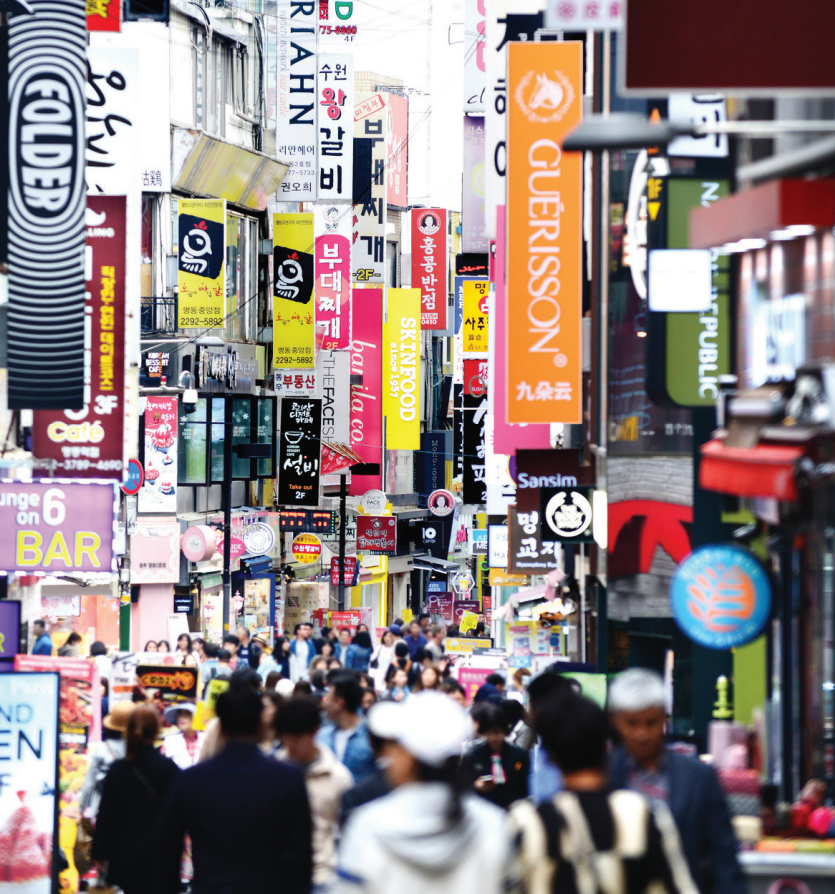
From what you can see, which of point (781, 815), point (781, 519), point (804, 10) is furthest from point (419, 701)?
point (804, 10)

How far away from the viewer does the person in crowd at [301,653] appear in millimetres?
22484

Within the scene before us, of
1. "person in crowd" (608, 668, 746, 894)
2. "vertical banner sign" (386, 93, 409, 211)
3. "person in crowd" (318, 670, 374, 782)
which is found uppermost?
"vertical banner sign" (386, 93, 409, 211)

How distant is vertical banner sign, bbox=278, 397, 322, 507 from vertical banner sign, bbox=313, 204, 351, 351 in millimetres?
3679

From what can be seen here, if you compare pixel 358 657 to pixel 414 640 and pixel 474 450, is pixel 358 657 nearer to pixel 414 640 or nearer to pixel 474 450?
pixel 414 640

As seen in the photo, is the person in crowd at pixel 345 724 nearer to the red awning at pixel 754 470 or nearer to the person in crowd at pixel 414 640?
the red awning at pixel 754 470

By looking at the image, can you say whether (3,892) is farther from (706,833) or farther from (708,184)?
(708,184)

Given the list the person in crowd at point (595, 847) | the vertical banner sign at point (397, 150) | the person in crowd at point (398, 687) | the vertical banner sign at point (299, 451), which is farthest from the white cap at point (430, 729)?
the vertical banner sign at point (397, 150)

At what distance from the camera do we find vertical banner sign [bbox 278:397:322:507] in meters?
41.8

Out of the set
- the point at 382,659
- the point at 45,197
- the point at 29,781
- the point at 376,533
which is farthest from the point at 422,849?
the point at 376,533

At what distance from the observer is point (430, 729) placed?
444cm

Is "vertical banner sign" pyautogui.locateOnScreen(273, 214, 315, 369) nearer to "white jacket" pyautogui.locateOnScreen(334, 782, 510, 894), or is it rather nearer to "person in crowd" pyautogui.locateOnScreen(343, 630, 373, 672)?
"person in crowd" pyautogui.locateOnScreen(343, 630, 373, 672)

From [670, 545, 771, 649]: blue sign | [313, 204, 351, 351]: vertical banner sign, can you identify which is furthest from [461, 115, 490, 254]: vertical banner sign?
[670, 545, 771, 649]: blue sign

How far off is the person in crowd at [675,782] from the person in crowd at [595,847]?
0.81 m

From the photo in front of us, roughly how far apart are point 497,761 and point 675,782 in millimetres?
3873
